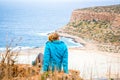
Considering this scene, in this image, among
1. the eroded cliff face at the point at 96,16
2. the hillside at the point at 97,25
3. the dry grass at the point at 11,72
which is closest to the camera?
the dry grass at the point at 11,72

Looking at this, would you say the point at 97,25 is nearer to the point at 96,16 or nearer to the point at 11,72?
the point at 96,16

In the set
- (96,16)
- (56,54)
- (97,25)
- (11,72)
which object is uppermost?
(96,16)

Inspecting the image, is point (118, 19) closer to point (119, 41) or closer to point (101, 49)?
point (119, 41)

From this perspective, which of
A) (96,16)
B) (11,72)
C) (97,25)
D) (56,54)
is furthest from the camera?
(96,16)

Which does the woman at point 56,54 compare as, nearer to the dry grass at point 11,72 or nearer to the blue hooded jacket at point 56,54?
the blue hooded jacket at point 56,54

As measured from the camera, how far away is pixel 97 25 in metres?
78.0

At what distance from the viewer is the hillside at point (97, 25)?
70869 millimetres

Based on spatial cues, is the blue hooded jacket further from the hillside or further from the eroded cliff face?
the eroded cliff face

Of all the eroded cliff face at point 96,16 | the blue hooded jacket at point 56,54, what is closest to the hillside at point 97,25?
the eroded cliff face at point 96,16

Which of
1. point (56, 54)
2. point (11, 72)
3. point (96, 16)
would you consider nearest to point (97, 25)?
point (96, 16)

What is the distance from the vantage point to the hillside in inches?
2790

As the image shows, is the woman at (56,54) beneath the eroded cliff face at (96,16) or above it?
beneath

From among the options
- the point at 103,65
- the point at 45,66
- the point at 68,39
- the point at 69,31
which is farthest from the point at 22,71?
the point at 69,31

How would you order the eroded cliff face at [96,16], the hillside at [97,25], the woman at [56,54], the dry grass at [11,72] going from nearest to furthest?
the dry grass at [11,72]
the woman at [56,54]
the hillside at [97,25]
the eroded cliff face at [96,16]
